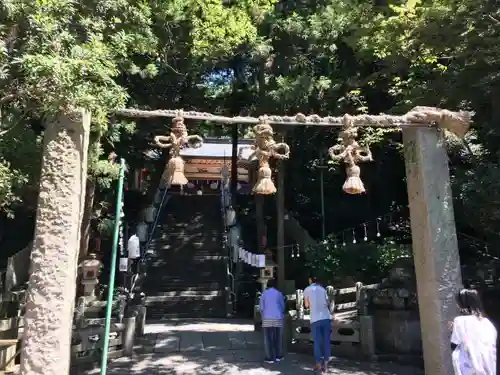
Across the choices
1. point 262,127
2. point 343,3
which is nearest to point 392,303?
point 262,127

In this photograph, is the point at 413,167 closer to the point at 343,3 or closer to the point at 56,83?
the point at 56,83

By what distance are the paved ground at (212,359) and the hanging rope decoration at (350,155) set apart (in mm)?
4001

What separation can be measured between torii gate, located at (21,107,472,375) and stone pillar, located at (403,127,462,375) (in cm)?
1

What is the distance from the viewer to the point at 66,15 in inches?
241

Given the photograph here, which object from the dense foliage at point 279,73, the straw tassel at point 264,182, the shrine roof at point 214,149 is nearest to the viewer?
the dense foliage at point 279,73

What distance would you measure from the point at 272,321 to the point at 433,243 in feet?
12.4

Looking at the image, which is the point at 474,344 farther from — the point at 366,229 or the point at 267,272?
the point at 366,229

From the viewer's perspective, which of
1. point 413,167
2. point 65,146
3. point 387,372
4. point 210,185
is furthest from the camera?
point 210,185

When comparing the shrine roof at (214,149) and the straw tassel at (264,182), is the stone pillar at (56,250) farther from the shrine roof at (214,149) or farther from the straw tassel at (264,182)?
the shrine roof at (214,149)

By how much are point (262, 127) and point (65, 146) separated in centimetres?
258

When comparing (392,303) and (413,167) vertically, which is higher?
(413,167)

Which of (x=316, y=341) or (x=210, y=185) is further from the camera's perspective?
(x=210, y=185)

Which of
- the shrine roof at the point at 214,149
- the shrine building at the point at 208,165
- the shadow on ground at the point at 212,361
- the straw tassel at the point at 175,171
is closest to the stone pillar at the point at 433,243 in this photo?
the shadow on ground at the point at 212,361

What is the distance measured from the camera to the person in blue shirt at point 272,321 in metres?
9.13
